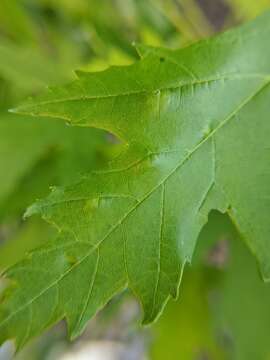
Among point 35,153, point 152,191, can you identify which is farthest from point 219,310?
point 152,191

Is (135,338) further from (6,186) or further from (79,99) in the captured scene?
(79,99)

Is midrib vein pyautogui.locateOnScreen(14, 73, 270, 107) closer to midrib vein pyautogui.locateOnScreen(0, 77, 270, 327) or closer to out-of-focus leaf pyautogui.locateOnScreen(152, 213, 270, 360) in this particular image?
midrib vein pyautogui.locateOnScreen(0, 77, 270, 327)

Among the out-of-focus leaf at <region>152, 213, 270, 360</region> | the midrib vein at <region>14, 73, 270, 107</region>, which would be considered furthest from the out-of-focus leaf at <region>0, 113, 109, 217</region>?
the midrib vein at <region>14, 73, 270, 107</region>

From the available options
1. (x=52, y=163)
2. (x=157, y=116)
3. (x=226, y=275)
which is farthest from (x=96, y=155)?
(x=157, y=116)

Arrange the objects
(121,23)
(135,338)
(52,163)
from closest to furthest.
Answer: (52,163), (121,23), (135,338)

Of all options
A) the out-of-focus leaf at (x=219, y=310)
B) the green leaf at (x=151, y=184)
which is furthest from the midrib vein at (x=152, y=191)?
the out-of-focus leaf at (x=219, y=310)

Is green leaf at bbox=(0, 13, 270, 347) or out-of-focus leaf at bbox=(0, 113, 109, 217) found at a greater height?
out-of-focus leaf at bbox=(0, 113, 109, 217)

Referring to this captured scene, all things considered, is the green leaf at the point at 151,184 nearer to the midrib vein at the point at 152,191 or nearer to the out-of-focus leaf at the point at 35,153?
the midrib vein at the point at 152,191

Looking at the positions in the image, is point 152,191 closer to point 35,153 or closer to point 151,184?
point 151,184
